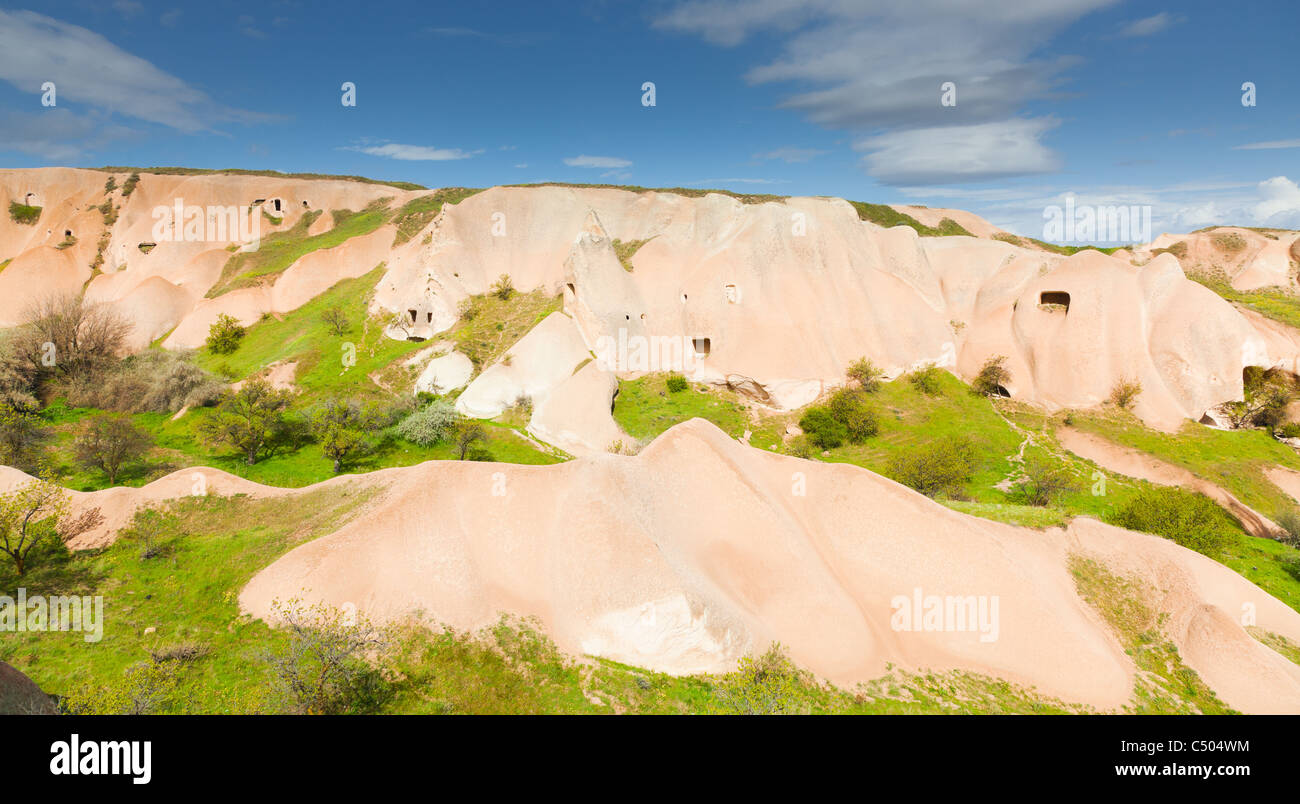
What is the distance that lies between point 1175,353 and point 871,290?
76.3ft

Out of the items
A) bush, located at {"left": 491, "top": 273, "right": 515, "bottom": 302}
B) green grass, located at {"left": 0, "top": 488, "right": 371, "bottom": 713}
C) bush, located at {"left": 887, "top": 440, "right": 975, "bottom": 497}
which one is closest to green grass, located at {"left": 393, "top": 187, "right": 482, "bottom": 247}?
bush, located at {"left": 491, "top": 273, "right": 515, "bottom": 302}

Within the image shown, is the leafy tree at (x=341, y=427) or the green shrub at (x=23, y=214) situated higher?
the green shrub at (x=23, y=214)

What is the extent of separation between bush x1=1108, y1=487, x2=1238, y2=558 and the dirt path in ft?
15.1

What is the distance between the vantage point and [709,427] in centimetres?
2377

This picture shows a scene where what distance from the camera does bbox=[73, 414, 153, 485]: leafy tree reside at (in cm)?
2853

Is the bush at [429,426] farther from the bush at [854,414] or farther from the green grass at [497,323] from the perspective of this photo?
the bush at [854,414]

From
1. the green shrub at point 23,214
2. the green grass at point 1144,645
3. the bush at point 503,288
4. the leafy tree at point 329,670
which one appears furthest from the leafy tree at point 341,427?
the green shrub at point 23,214

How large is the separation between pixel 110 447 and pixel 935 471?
48.3m

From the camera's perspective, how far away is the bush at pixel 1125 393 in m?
40.0

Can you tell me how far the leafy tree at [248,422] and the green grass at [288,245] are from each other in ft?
87.3

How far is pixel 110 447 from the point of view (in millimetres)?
29219
